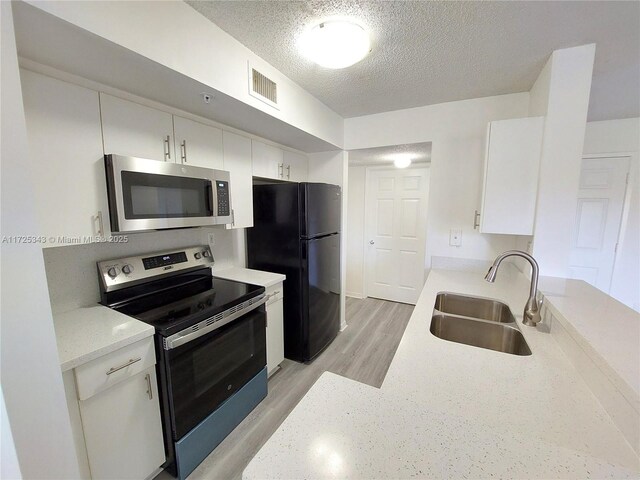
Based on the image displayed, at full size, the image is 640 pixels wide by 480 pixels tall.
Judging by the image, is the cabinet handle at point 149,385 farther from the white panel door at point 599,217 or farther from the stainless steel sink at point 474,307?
the white panel door at point 599,217

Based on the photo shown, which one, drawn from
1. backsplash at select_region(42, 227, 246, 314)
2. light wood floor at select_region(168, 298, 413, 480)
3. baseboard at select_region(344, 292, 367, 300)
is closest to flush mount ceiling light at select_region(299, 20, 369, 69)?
backsplash at select_region(42, 227, 246, 314)

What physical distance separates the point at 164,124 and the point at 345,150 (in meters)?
1.74

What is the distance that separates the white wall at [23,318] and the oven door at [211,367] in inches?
18.0

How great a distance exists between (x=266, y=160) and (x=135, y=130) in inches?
42.1

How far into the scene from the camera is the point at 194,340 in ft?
4.69

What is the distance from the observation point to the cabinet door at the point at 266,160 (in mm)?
2224

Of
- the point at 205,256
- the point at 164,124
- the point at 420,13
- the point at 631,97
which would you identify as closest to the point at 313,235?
the point at 205,256

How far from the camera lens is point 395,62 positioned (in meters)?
1.63

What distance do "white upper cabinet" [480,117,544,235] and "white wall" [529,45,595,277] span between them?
0.17 ft

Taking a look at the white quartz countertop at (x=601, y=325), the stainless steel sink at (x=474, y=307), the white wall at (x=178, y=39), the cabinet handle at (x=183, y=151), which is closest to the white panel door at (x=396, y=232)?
the stainless steel sink at (x=474, y=307)

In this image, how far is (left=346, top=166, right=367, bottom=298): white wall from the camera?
407cm

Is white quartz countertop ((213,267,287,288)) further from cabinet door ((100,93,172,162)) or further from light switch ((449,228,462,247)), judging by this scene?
light switch ((449,228,462,247))

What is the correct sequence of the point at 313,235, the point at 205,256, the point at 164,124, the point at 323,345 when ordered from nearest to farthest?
the point at 164,124, the point at 205,256, the point at 313,235, the point at 323,345

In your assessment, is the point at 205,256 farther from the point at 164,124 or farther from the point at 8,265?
the point at 8,265
